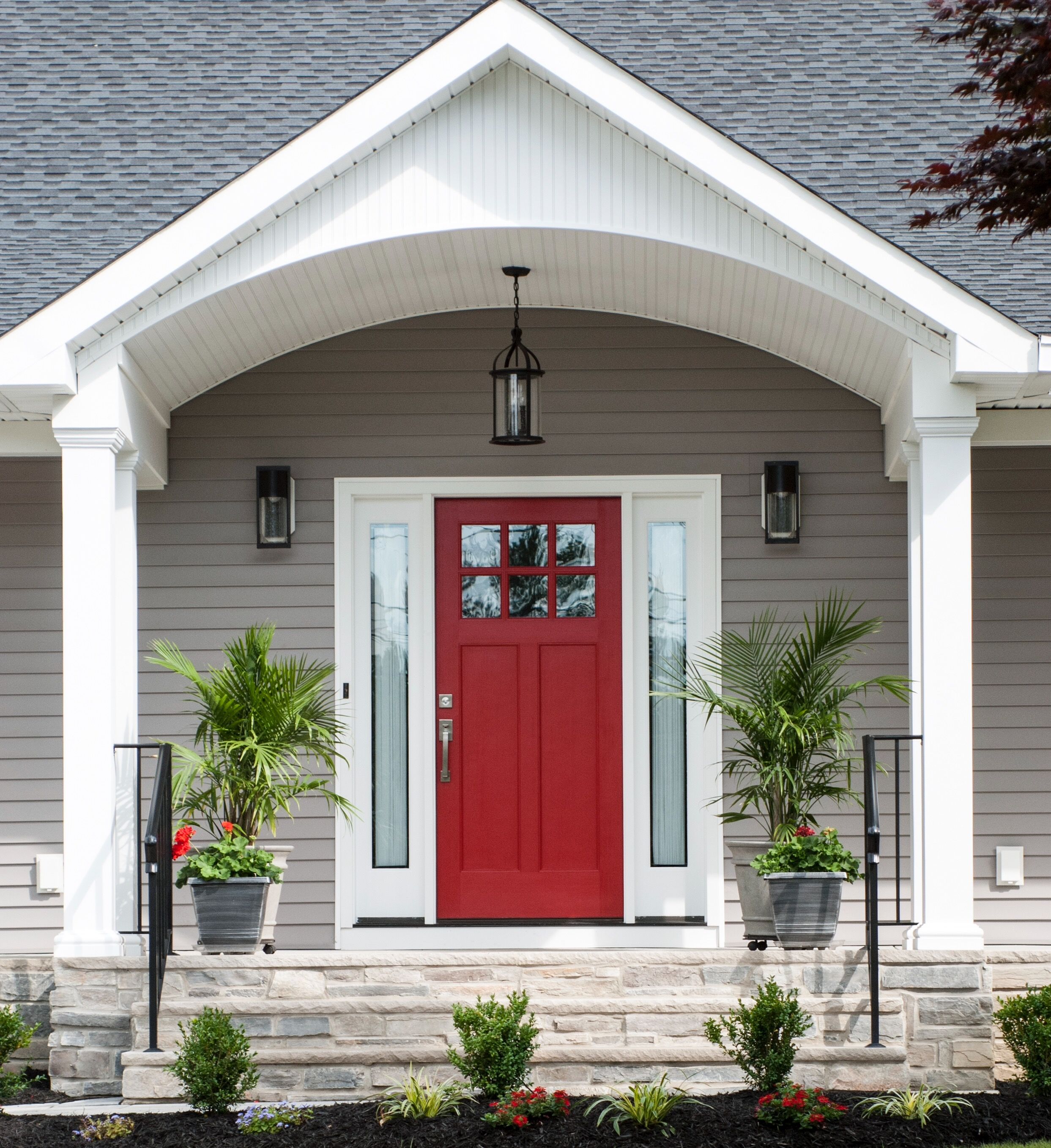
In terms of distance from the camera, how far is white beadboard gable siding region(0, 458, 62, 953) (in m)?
6.17

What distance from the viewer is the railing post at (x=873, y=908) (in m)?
4.90

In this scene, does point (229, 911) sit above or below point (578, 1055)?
above

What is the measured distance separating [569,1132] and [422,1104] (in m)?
0.52

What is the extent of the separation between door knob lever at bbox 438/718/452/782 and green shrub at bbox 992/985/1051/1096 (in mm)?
2582

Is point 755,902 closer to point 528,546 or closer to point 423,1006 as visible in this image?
point 423,1006

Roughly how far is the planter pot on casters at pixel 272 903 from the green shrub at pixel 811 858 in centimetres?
189

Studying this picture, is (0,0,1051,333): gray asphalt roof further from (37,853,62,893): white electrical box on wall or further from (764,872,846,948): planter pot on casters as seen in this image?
(37,853,62,893): white electrical box on wall

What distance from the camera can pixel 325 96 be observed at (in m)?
6.83

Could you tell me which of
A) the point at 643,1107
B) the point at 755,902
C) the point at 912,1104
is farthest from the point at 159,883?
the point at 912,1104

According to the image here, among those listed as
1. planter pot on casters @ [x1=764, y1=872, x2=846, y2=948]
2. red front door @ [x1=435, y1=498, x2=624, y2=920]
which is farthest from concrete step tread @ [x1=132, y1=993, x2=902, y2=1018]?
red front door @ [x1=435, y1=498, x2=624, y2=920]

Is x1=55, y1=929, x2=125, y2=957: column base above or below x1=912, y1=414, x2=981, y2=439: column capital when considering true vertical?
below

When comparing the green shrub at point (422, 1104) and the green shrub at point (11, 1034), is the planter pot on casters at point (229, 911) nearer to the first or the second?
the green shrub at point (11, 1034)

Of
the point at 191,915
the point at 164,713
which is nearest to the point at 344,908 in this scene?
the point at 191,915

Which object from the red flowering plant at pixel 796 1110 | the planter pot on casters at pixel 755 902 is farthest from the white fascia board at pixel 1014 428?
the red flowering plant at pixel 796 1110
